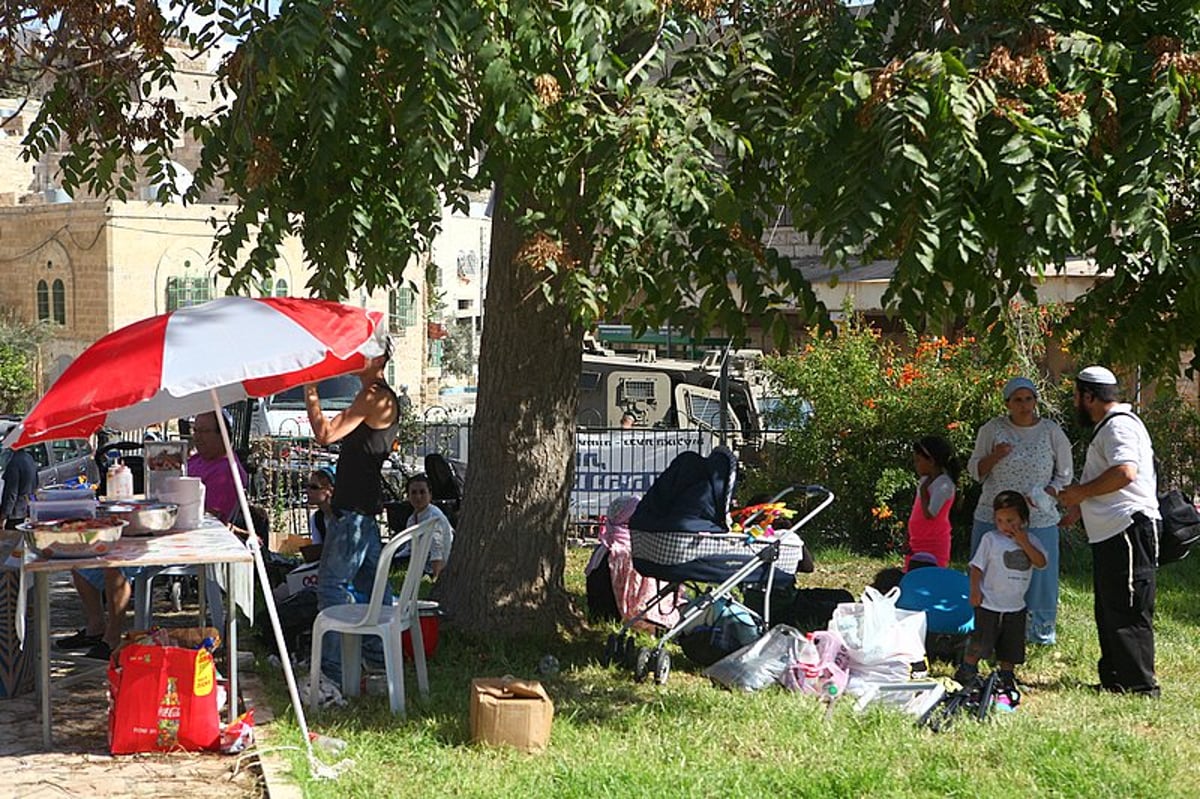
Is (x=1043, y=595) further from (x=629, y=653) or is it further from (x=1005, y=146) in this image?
(x=1005, y=146)

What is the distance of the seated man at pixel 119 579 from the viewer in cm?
812

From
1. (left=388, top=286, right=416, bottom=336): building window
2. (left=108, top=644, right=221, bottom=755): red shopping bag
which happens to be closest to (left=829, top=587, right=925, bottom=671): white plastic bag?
(left=108, top=644, right=221, bottom=755): red shopping bag

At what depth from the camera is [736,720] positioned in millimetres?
7152

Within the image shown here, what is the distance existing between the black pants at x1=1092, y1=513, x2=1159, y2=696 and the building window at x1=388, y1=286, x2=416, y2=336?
103 feet

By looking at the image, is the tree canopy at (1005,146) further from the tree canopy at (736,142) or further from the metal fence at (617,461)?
the metal fence at (617,461)

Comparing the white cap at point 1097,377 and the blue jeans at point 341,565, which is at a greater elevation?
the white cap at point 1097,377

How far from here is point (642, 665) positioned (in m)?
8.08

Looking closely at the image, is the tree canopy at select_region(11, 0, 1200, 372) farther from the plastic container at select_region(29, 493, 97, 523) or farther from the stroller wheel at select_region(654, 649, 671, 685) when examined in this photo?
the stroller wheel at select_region(654, 649, 671, 685)

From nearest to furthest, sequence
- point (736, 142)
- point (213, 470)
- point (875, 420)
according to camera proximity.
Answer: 1. point (736, 142)
2. point (213, 470)
3. point (875, 420)

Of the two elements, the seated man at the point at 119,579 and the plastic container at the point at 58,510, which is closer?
the plastic container at the point at 58,510

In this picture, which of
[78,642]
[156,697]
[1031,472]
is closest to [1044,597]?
[1031,472]

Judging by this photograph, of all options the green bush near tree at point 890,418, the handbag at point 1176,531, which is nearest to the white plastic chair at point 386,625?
the handbag at point 1176,531

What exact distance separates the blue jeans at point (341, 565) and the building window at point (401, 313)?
99.7 feet

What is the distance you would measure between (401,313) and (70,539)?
3265 centimetres
